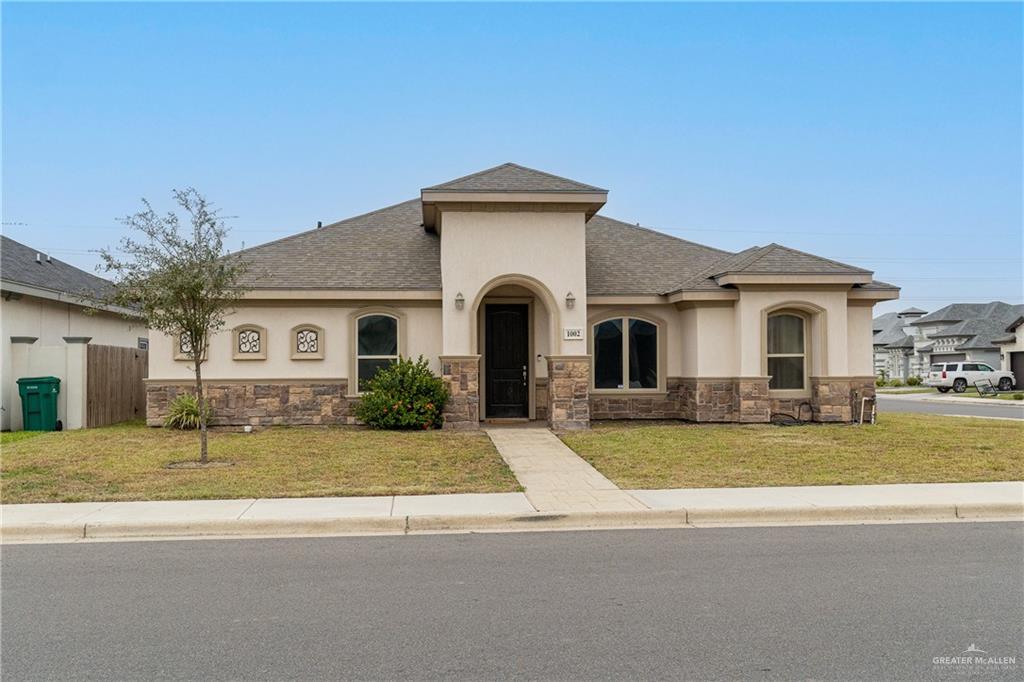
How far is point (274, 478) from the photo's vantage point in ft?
35.3

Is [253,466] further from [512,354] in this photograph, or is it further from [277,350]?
[512,354]

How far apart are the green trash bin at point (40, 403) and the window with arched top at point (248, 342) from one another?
367cm

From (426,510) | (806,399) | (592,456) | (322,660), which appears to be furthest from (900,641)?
(806,399)

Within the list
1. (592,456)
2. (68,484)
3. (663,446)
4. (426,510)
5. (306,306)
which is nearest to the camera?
(426,510)

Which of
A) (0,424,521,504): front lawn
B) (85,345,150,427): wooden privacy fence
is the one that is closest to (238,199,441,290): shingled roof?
(0,424,521,504): front lawn

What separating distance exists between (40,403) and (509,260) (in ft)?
33.8

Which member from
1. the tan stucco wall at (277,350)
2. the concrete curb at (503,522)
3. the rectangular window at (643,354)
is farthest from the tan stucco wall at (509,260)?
the concrete curb at (503,522)

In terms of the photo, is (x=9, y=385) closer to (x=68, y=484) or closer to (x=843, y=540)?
(x=68, y=484)

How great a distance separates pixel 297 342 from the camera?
57.5ft

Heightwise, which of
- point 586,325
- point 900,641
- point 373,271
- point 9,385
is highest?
point 373,271

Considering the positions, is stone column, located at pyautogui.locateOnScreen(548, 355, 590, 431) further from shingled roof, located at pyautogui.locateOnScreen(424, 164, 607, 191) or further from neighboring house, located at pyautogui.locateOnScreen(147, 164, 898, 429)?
shingled roof, located at pyautogui.locateOnScreen(424, 164, 607, 191)

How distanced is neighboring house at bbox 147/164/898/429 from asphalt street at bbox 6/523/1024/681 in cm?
950

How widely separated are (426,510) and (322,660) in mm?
4016

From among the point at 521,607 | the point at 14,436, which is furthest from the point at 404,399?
the point at 521,607
